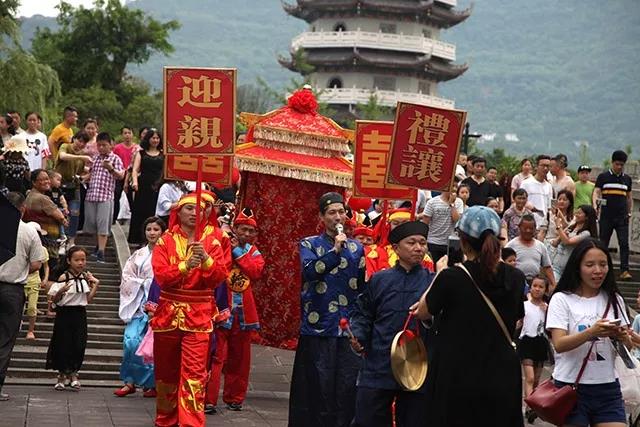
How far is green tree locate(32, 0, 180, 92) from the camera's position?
158 feet

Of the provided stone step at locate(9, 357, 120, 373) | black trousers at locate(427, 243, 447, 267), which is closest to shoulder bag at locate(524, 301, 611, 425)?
stone step at locate(9, 357, 120, 373)

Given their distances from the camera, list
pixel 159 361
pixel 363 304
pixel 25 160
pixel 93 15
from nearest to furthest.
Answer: pixel 363 304, pixel 159 361, pixel 25 160, pixel 93 15

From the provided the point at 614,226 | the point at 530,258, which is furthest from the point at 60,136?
the point at 614,226

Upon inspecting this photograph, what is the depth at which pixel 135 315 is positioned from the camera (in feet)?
39.8

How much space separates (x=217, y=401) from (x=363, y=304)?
380 centimetres

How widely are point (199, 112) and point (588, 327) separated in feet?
12.6

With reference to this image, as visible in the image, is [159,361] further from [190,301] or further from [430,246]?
[430,246]

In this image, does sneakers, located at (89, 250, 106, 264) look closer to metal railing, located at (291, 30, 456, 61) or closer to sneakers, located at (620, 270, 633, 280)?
sneakers, located at (620, 270, 633, 280)

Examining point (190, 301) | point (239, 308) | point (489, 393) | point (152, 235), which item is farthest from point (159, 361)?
point (489, 393)

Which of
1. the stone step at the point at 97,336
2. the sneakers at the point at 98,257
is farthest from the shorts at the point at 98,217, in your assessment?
the stone step at the point at 97,336

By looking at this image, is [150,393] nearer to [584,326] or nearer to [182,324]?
[182,324]

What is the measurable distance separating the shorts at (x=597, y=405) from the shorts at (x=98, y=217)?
9626 mm

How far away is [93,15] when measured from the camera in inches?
1889

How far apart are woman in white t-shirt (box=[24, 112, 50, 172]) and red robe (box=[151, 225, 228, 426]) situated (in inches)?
263
